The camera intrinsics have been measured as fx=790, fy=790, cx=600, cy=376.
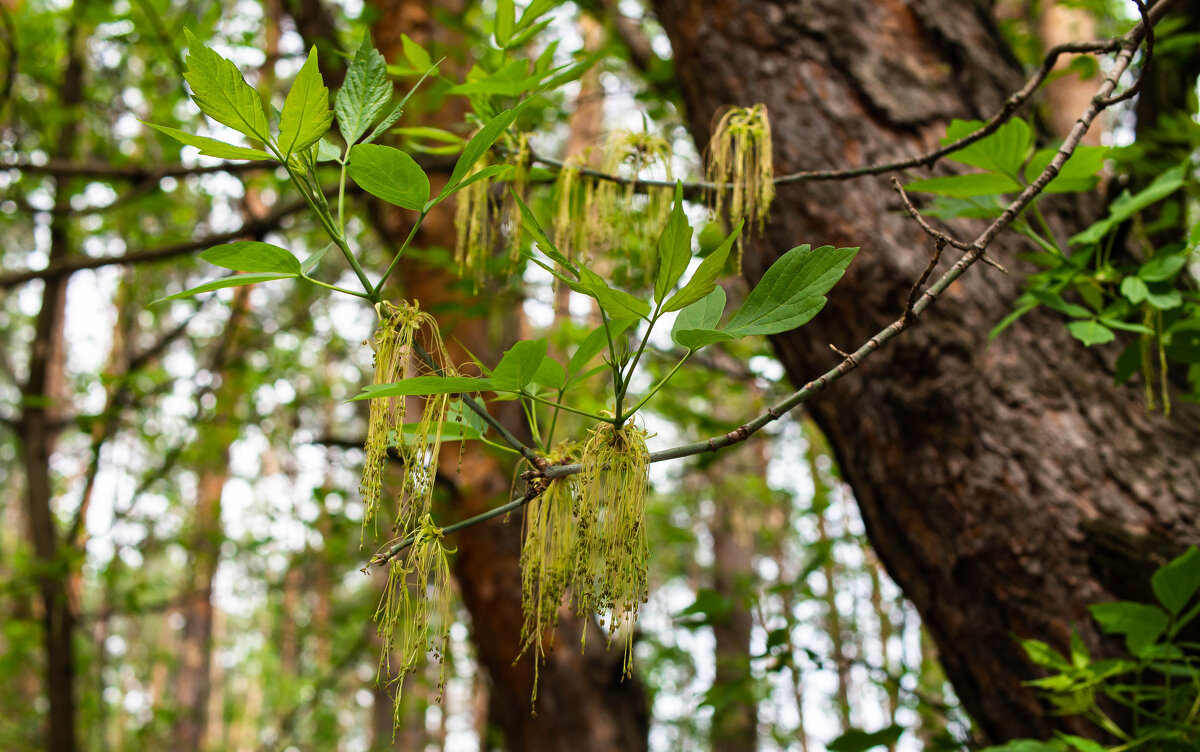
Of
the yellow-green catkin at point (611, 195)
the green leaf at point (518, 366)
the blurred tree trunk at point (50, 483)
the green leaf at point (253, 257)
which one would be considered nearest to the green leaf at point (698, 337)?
the green leaf at point (518, 366)

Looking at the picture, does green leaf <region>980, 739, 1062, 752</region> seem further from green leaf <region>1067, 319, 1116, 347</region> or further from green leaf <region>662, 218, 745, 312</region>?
green leaf <region>662, 218, 745, 312</region>

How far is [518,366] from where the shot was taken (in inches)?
28.2

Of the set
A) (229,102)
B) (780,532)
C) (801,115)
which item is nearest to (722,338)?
(229,102)

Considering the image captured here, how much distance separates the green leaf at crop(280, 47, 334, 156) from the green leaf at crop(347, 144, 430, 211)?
0.14 feet

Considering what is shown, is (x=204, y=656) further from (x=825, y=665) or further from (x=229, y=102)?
(x=229, y=102)

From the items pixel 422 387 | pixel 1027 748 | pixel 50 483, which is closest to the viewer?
pixel 422 387

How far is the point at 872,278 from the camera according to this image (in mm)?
1677

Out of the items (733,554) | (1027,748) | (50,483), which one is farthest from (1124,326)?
(733,554)

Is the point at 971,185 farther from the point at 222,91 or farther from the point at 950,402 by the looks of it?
the point at 222,91

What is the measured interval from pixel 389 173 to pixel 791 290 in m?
0.39

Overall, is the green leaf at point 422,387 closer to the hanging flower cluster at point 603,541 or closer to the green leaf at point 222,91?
the hanging flower cluster at point 603,541

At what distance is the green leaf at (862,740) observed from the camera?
1.49 metres

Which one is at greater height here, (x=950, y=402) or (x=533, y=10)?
(x=533, y=10)

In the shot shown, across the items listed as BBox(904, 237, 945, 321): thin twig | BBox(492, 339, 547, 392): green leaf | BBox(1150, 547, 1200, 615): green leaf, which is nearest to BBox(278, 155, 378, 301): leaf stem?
BBox(492, 339, 547, 392): green leaf
